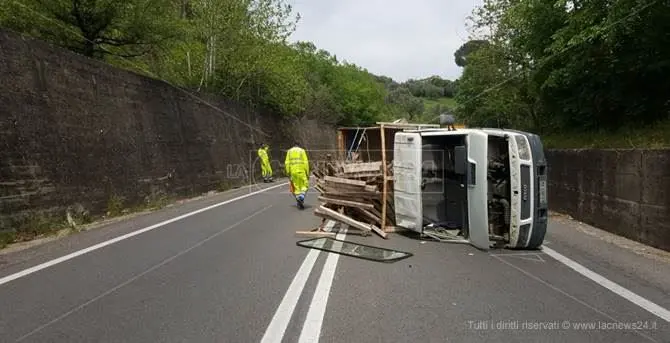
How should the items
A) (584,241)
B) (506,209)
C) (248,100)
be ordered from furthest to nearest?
(248,100) → (584,241) → (506,209)

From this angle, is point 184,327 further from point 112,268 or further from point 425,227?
point 425,227

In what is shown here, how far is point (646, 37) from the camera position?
12172mm

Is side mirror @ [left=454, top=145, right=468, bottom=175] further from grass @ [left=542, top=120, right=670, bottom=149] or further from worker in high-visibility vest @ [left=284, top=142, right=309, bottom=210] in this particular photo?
worker in high-visibility vest @ [left=284, top=142, right=309, bottom=210]

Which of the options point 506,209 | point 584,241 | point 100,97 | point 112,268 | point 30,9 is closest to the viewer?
point 112,268

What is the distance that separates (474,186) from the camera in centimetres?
880

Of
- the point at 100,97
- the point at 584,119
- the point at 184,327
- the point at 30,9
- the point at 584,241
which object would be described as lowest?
the point at 584,241

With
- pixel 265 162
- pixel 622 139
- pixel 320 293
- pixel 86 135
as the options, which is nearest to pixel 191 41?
pixel 265 162

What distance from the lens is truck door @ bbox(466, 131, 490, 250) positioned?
28.4 feet

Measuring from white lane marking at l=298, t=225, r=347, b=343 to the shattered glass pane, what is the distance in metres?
0.50

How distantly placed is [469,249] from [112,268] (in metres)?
5.46

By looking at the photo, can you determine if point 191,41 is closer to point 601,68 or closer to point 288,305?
point 601,68

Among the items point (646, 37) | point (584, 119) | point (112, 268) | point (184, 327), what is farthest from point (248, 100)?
point (184, 327)

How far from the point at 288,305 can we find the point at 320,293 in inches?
22.9

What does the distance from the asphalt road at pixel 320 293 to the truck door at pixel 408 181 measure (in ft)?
1.66
